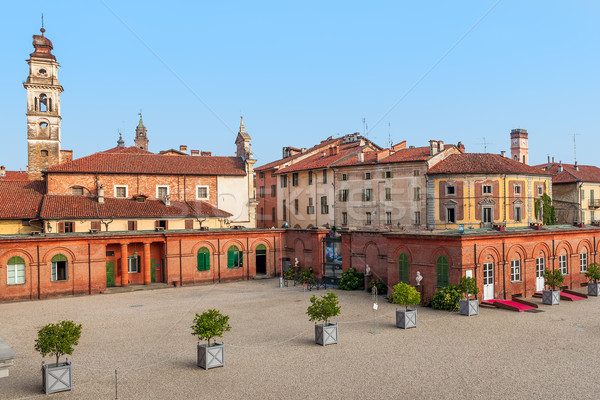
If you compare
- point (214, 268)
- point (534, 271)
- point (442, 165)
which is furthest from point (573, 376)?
point (442, 165)

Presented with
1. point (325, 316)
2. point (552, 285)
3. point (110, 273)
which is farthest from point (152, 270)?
point (552, 285)

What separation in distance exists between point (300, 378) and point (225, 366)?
3101mm

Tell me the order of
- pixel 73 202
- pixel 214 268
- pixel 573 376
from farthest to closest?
1. pixel 73 202
2. pixel 214 268
3. pixel 573 376

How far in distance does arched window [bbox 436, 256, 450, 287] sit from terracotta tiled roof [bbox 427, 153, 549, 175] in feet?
81.9

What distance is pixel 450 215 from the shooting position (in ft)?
168

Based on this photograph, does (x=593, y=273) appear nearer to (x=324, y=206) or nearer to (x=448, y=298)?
(x=448, y=298)

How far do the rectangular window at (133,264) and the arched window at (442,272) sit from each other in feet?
77.9

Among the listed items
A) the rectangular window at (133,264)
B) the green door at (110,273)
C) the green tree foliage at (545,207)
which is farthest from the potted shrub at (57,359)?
the green tree foliage at (545,207)

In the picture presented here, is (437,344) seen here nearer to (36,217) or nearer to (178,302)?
(178,302)

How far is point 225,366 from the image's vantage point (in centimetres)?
1725

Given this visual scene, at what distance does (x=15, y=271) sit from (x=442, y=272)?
27.6 m

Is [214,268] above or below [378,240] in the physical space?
below

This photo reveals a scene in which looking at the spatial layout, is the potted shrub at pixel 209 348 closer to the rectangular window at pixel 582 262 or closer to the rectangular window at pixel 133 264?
the rectangular window at pixel 133 264

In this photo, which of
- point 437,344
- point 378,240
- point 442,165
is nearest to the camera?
point 437,344
